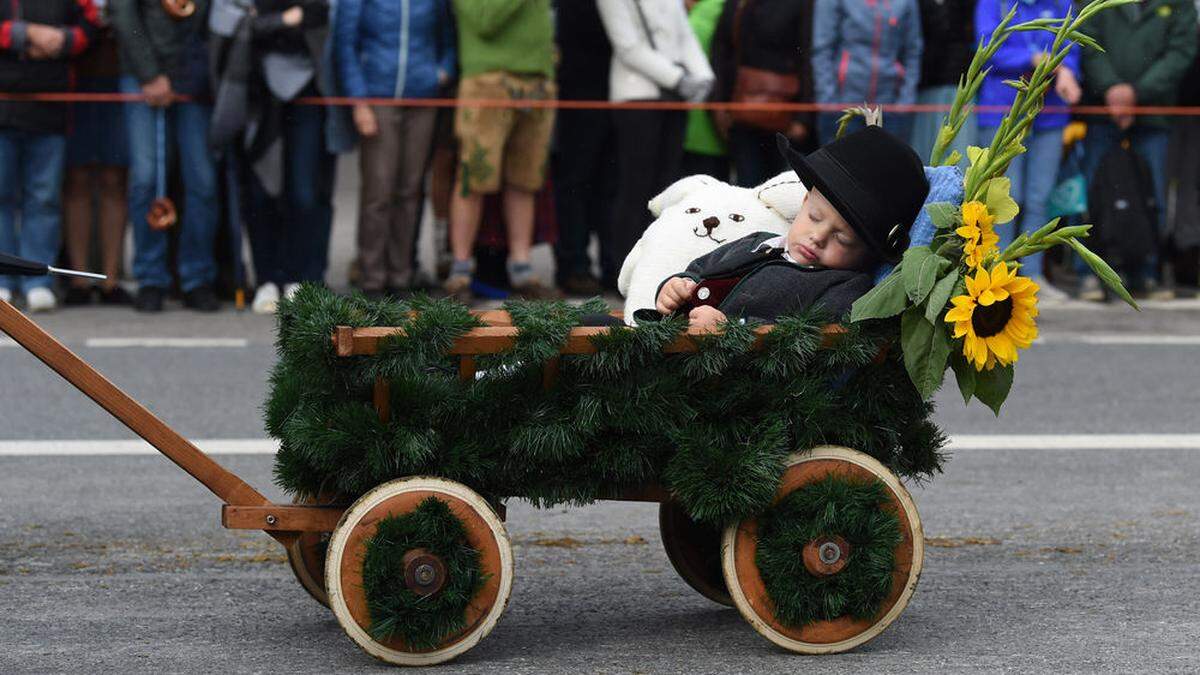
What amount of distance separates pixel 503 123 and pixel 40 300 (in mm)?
2561

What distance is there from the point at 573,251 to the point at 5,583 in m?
6.78

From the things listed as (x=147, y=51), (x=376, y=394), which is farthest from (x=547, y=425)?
(x=147, y=51)

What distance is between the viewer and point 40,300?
10734 mm

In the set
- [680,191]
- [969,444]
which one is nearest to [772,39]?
[969,444]

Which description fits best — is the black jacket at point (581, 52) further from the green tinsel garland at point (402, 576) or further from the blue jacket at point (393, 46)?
the green tinsel garland at point (402, 576)

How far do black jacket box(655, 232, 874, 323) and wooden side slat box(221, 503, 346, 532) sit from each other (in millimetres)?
975

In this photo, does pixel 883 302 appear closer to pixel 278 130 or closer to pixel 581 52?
pixel 278 130

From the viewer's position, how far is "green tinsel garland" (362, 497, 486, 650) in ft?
14.9

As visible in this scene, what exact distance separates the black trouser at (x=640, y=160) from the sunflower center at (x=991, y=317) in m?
6.61

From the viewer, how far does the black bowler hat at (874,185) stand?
4844 millimetres

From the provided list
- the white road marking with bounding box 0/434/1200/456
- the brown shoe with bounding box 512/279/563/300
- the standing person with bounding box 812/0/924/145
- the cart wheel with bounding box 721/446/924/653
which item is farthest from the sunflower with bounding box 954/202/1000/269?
the brown shoe with bounding box 512/279/563/300

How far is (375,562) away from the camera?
453 centimetres

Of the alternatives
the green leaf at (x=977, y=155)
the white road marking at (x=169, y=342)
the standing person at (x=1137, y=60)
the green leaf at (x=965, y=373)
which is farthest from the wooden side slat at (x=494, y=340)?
the standing person at (x=1137, y=60)

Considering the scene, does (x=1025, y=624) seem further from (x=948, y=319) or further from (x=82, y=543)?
(x=82, y=543)
